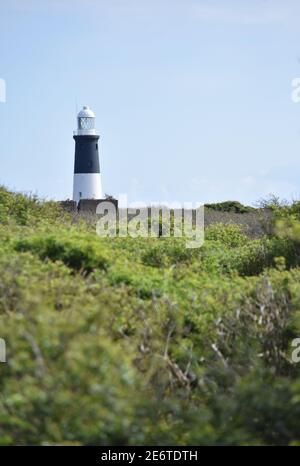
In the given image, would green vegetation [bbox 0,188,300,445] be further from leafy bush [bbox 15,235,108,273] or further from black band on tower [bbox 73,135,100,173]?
black band on tower [bbox 73,135,100,173]

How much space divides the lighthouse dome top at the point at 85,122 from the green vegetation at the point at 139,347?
115 ft

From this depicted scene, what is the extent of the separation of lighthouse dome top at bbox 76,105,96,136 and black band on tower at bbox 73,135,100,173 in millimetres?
351

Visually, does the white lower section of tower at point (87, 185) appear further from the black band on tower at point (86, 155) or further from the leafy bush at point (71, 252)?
the leafy bush at point (71, 252)

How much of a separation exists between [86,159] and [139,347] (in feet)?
135

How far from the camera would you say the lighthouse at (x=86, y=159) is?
50.4 m

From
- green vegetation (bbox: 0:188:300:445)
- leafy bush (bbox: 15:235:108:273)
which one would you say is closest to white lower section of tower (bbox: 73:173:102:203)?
green vegetation (bbox: 0:188:300:445)

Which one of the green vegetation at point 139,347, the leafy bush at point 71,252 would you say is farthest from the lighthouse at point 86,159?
the leafy bush at point 71,252

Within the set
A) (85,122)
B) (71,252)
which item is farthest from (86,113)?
(71,252)

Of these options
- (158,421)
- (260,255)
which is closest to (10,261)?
(158,421)

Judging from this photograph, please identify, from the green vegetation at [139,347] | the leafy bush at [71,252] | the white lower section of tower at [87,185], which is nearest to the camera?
the green vegetation at [139,347]

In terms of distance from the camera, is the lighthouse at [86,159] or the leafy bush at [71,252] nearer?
the leafy bush at [71,252]

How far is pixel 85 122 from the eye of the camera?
52750mm

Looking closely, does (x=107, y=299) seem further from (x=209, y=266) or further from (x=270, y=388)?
(x=209, y=266)

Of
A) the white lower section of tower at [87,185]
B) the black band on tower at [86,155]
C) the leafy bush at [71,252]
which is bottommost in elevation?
the leafy bush at [71,252]
